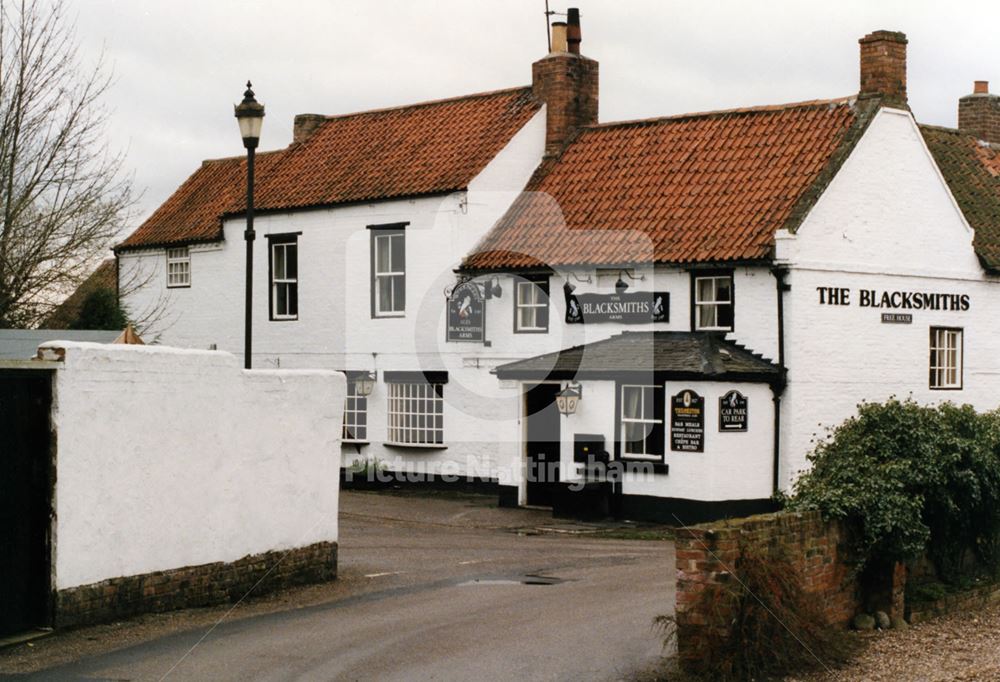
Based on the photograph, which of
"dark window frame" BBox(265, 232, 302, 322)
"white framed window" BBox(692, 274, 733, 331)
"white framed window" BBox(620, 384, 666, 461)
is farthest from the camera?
"dark window frame" BBox(265, 232, 302, 322)

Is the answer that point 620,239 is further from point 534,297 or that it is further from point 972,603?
point 972,603

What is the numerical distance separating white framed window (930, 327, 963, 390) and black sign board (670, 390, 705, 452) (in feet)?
19.5

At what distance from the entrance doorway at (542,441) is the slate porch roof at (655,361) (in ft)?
1.73

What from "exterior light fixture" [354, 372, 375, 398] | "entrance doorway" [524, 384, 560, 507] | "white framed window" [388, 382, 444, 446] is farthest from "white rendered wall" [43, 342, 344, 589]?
"exterior light fixture" [354, 372, 375, 398]

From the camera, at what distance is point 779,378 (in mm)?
23750

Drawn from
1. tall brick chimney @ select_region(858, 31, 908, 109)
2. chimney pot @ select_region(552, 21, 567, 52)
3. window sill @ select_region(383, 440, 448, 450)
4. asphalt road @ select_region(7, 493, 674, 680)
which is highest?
chimney pot @ select_region(552, 21, 567, 52)

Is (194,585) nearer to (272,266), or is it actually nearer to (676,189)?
(676,189)

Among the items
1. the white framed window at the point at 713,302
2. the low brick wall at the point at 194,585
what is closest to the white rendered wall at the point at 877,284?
the white framed window at the point at 713,302

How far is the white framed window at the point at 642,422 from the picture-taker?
2442 centimetres

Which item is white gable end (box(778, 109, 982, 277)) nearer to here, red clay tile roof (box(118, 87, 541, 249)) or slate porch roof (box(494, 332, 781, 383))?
slate porch roof (box(494, 332, 781, 383))

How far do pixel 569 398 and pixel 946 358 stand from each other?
26.2 feet

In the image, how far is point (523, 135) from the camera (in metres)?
29.5

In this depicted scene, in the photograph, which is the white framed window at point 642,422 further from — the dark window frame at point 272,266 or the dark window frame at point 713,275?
the dark window frame at point 272,266

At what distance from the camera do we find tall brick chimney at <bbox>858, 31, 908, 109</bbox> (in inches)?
1014
